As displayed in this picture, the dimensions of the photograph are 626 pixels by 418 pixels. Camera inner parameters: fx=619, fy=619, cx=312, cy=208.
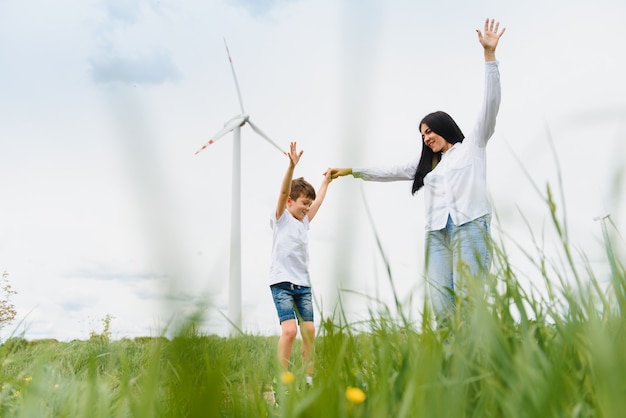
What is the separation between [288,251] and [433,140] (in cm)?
166

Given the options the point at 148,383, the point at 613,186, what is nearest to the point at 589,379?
the point at 613,186

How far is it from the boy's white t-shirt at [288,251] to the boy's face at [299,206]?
0.47 ft

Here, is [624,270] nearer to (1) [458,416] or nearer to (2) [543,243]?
(2) [543,243]

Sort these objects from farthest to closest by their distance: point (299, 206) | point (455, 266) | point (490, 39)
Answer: point (299, 206), point (490, 39), point (455, 266)

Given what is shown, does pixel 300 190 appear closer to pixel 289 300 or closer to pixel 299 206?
pixel 299 206

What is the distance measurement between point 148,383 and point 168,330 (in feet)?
0.66

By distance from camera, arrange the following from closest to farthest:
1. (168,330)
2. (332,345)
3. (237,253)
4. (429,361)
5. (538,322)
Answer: (168,330) → (237,253) → (429,361) → (332,345) → (538,322)

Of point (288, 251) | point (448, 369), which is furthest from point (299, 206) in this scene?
point (448, 369)

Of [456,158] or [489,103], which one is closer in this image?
[489,103]

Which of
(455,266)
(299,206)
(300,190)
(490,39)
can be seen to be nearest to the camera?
(455,266)

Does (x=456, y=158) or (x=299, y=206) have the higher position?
(x=299, y=206)

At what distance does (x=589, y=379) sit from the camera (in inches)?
44.2

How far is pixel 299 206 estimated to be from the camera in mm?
6199

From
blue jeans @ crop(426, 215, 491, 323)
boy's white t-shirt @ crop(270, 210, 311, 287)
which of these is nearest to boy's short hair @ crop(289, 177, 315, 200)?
boy's white t-shirt @ crop(270, 210, 311, 287)
